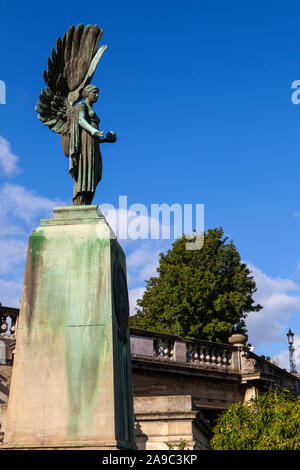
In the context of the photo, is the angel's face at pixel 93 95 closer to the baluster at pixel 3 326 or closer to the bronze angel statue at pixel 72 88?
the bronze angel statue at pixel 72 88

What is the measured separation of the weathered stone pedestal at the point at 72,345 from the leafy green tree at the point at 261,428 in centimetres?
480

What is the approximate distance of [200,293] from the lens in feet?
119

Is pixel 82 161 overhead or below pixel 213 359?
overhead

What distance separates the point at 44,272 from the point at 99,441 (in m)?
2.31

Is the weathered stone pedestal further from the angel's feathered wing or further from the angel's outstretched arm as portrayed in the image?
the angel's feathered wing

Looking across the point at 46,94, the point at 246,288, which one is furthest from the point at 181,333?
the point at 46,94

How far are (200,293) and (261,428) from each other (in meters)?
22.8

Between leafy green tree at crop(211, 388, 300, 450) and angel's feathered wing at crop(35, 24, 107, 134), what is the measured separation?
7195 millimetres

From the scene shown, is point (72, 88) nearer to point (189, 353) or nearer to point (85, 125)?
point (85, 125)

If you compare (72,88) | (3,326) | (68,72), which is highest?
(68,72)

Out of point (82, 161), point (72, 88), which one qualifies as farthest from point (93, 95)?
point (82, 161)

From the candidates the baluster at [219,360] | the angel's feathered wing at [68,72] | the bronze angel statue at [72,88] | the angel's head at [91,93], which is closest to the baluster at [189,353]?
the baluster at [219,360]

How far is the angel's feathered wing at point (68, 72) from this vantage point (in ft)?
33.8

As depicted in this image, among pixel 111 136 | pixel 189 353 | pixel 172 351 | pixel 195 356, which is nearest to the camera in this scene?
pixel 111 136
